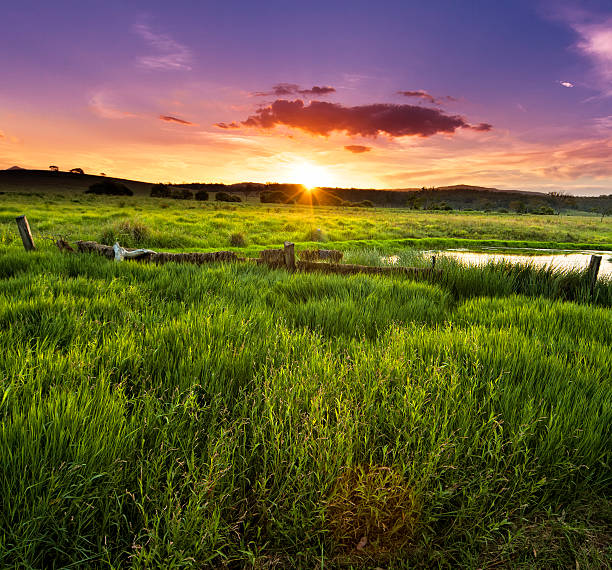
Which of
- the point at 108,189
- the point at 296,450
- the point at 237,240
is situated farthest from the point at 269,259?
the point at 108,189

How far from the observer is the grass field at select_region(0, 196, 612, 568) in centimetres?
165

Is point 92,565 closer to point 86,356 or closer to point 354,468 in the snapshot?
point 354,468

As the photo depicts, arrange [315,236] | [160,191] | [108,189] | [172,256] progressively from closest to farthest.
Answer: [172,256], [315,236], [108,189], [160,191]

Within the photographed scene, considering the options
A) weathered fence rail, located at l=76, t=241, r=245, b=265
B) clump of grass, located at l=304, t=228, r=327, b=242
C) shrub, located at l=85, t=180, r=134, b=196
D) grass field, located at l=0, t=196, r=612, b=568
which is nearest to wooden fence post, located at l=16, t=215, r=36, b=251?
weathered fence rail, located at l=76, t=241, r=245, b=265

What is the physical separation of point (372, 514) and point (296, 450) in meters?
0.52

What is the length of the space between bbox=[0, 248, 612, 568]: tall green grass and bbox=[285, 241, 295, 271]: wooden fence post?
500cm

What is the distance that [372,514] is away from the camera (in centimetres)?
187

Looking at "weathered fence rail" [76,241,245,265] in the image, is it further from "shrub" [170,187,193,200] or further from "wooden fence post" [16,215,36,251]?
"shrub" [170,187,193,200]

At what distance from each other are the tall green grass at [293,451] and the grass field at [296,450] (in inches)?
0.6

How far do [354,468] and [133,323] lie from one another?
3.01m

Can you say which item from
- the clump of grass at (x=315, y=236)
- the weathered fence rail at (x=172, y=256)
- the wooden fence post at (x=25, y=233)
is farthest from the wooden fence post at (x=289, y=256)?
the clump of grass at (x=315, y=236)

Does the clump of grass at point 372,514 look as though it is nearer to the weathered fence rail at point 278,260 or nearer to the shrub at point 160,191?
the weathered fence rail at point 278,260

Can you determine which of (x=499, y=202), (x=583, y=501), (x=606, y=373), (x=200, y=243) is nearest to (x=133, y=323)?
(x=583, y=501)

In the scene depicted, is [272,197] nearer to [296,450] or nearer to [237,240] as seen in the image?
[237,240]
